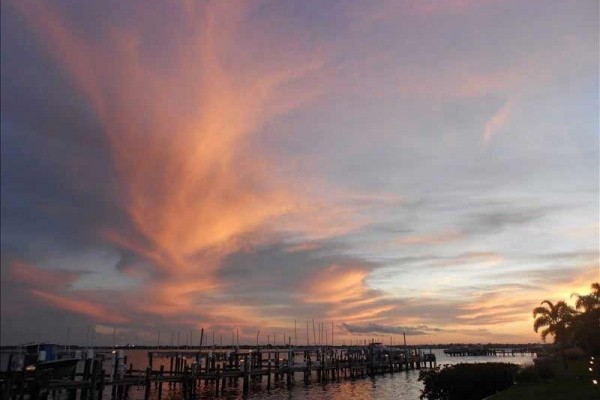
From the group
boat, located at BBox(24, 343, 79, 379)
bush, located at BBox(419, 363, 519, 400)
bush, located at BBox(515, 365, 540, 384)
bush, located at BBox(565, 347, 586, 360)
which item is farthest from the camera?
bush, located at BBox(565, 347, 586, 360)

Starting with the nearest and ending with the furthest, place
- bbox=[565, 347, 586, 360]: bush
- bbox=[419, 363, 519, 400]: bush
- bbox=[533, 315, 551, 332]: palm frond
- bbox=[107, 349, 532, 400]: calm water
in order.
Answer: bbox=[419, 363, 519, 400]: bush
bbox=[107, 349, 532, 400]: calm water
bbox=[565, 347, 586, 360]: bush
bbox=[533, 315, 551, 332]: palm frond

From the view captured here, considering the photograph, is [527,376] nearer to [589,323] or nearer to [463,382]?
[463,382]

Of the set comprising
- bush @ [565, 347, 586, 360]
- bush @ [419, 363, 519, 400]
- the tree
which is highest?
the tree

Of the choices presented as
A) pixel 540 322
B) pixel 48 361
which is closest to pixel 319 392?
pixel 48 361

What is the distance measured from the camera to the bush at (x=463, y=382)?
33.9m

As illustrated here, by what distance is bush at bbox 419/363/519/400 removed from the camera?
33.9m

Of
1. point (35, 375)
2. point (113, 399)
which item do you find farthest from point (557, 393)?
point (113, 399)

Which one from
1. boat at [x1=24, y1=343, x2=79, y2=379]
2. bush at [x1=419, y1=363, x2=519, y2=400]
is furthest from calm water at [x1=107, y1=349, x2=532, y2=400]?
bush at [x1=419, y1=363, x2=519, y2=400]

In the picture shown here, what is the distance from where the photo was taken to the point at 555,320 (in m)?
70.2

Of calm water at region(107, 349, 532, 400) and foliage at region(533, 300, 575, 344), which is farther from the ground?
foliage at region(533, 300, 575, 344)

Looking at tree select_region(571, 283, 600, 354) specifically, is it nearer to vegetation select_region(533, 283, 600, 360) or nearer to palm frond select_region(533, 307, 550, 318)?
vegetation select_region(533, 283, 600, 360)

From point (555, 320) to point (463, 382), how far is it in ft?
147

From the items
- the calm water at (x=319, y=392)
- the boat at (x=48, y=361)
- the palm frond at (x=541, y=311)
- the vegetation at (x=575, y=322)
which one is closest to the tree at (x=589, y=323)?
the vegetation at (x=575, y=322)

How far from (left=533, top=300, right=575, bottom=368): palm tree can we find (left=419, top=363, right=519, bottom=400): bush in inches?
1396
